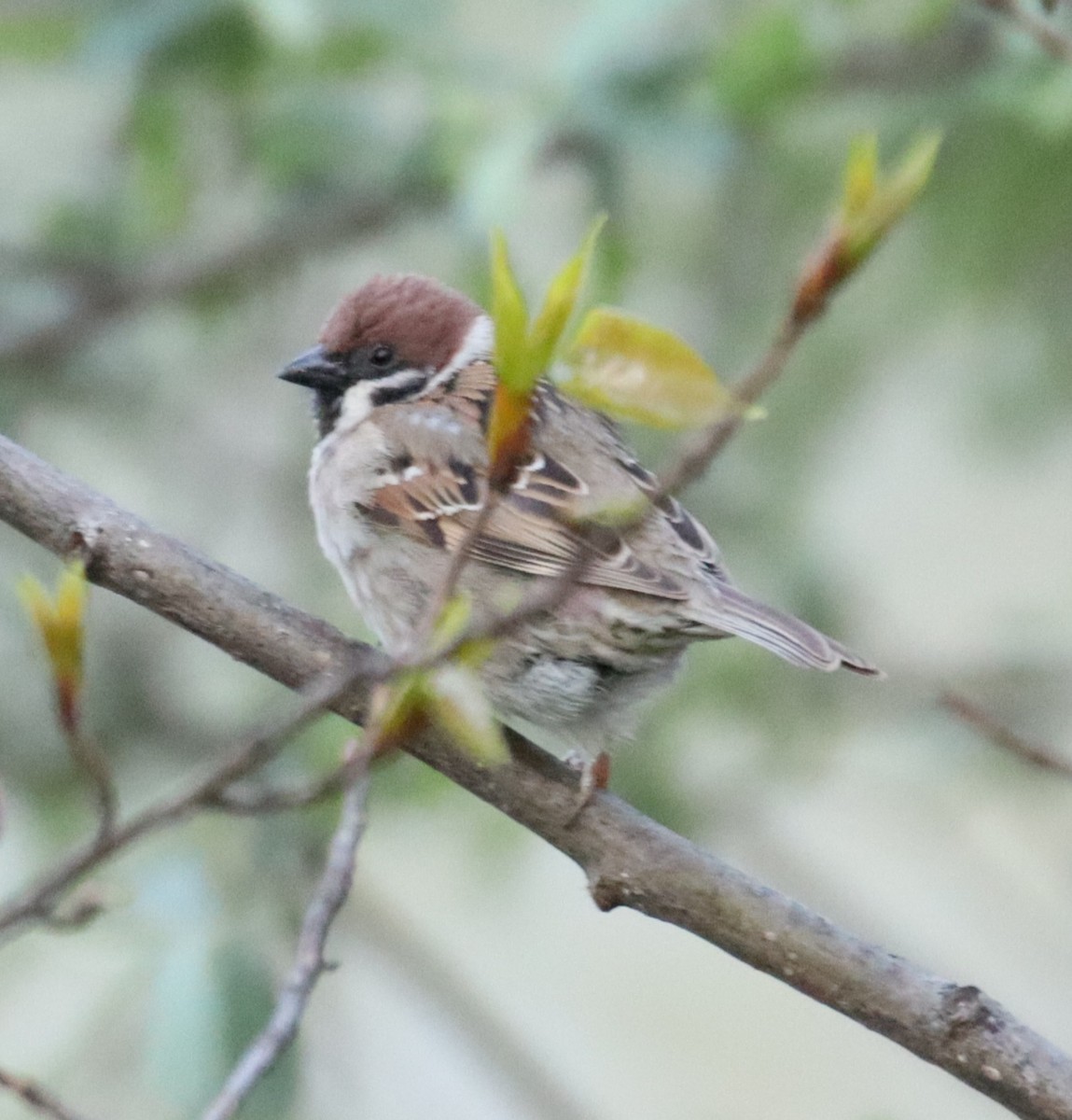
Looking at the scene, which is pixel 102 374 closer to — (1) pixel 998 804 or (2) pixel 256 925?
(2) pixel 256 925

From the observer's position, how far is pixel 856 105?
4008 mm

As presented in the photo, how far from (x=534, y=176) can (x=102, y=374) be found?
135cm

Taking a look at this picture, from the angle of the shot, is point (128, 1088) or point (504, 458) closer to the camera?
point (504, 458)

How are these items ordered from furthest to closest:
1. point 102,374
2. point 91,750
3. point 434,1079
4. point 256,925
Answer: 1. point 434,1079
2. point 102,374
3. point 256,925
4. point 91,750

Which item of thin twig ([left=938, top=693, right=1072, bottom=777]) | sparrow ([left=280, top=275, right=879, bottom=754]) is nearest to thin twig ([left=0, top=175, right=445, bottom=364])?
sparrow ([left=280, top=275, right=879, bottom=754])

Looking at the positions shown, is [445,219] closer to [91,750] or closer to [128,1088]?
[128,1088]

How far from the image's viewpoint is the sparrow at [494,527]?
2760 mm

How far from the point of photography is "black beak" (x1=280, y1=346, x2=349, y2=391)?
3.46 metres

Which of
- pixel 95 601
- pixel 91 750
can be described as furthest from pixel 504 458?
pixel 95 601

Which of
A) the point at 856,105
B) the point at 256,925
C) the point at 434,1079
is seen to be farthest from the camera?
the point at 434,1079

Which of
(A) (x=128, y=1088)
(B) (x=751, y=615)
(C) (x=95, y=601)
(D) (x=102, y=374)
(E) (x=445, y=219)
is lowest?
(A) (x=128, y=1088)

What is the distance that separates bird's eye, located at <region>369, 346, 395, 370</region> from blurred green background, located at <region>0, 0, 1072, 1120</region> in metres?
0.33

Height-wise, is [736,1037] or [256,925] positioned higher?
[256,925]

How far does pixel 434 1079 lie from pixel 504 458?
410 centimetres
